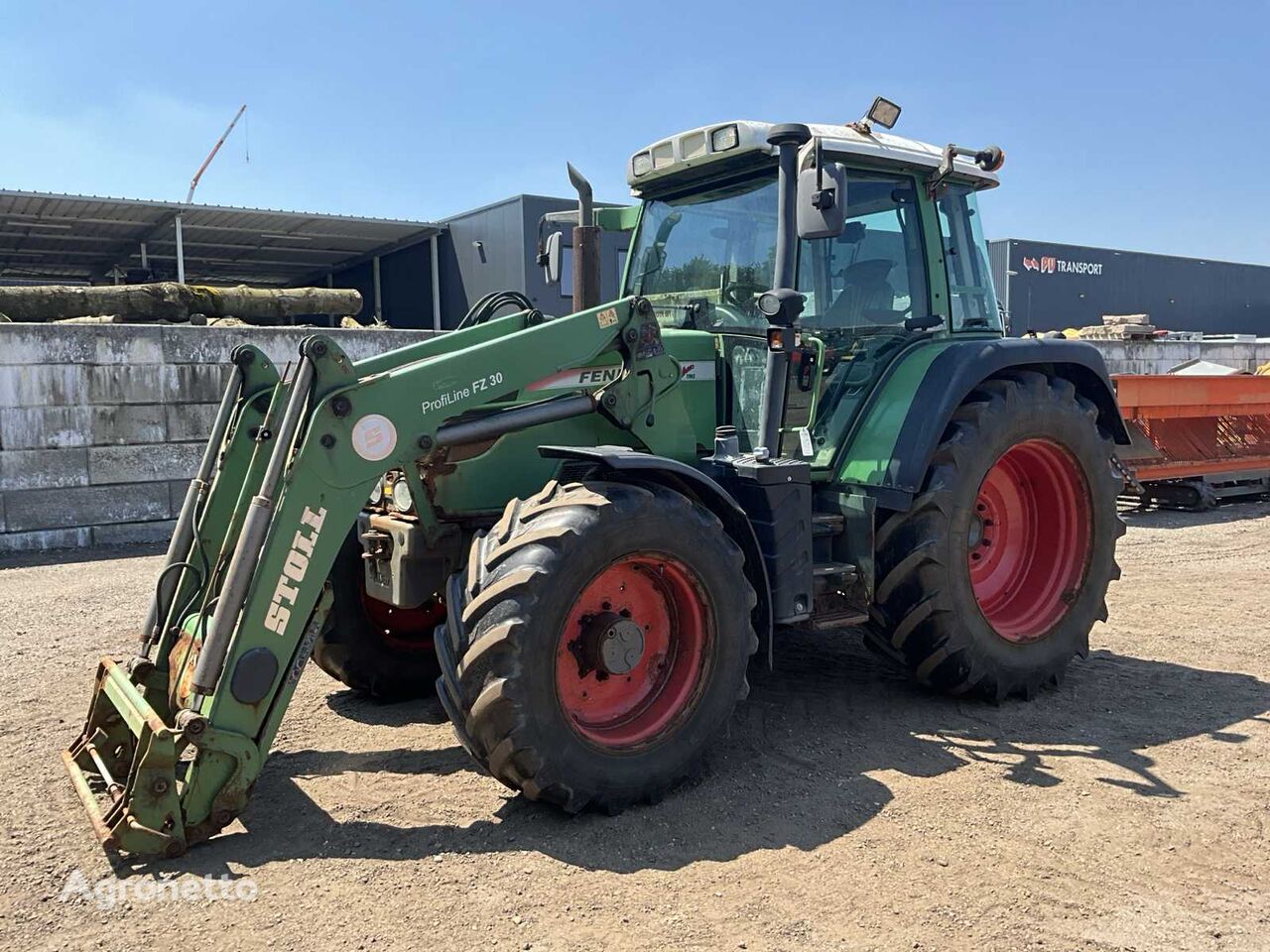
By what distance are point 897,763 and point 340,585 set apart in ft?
8.38

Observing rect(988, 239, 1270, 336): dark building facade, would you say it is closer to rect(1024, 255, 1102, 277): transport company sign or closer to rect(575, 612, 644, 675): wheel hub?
rect(1024, 255, 1102, 277): transport company sign

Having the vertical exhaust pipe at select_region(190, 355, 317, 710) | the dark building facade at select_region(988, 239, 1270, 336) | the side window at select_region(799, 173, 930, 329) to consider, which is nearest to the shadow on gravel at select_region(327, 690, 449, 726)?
the vertical exhaust pipe at select_region(190, 355, 317, 710)

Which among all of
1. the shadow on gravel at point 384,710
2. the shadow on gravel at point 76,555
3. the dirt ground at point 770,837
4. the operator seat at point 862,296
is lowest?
the dirt ground at point 770,837

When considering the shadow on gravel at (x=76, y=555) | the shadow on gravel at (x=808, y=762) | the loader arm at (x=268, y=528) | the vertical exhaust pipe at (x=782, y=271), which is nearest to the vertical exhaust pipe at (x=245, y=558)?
the loader arm at (x=268, y=528)

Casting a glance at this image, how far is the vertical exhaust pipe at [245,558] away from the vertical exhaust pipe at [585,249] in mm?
1995

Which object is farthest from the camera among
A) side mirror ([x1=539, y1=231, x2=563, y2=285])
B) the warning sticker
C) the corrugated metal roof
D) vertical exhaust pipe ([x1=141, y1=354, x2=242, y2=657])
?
the corrugated metal roof

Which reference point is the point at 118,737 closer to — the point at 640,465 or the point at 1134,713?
the point at 640,465

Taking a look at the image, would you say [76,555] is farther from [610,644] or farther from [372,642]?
[610,644]

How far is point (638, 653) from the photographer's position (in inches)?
144

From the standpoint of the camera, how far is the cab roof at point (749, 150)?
4555 millimetres

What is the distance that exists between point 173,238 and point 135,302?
1288 centimetres

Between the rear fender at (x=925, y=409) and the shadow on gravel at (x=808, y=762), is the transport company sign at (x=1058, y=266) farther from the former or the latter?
the rear fender at (x=925, y=409)

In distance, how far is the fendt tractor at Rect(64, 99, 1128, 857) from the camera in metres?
3.30

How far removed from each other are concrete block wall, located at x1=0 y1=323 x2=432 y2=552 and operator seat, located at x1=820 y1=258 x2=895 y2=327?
5105 mm
